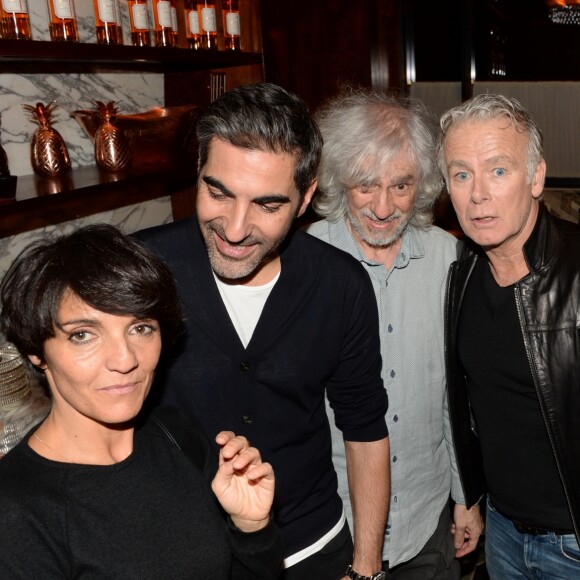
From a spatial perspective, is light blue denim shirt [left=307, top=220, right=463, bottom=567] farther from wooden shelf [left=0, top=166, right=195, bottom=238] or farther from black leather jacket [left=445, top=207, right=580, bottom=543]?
wooden shelf [left=0, top=166, right=195, bottom=238]

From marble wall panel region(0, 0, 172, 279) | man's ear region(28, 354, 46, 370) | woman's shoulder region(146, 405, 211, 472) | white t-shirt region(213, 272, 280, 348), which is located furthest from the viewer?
marble wall panel region(0, 0, 172, 279)

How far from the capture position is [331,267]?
5.68 feet

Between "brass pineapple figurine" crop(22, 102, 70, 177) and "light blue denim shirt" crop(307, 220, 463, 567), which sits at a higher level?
"brass pineapple figurine" crop(22, 102, 70, 177)

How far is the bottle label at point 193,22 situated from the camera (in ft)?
8.38

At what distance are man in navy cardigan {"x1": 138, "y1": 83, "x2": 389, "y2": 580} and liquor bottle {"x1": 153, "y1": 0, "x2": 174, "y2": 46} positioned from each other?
0.99 meters

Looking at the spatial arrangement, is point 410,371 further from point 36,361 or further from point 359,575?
point 36,361

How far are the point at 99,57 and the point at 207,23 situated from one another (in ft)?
2.22

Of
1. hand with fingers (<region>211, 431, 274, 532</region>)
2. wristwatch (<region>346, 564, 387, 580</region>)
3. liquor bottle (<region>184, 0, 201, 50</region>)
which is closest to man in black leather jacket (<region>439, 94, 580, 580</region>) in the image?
wristwatch (<region>346, 564, 387, 580</region>)

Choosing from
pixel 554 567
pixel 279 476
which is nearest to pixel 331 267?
pixel 279 476

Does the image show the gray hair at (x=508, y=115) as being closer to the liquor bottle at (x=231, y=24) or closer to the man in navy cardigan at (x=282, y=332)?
the man in navy cardigan at (x=282, y=332)

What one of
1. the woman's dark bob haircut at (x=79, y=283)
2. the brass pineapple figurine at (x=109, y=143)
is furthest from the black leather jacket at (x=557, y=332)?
the brass pineapple figurine at (x=109, y=143)

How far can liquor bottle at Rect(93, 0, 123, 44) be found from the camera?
2.10 meters

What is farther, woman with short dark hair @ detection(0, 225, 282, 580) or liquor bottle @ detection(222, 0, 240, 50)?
liquor bottle @ detection(222, 0, 240, 50)

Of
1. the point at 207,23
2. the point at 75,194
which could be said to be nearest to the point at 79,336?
the point at 75,194
